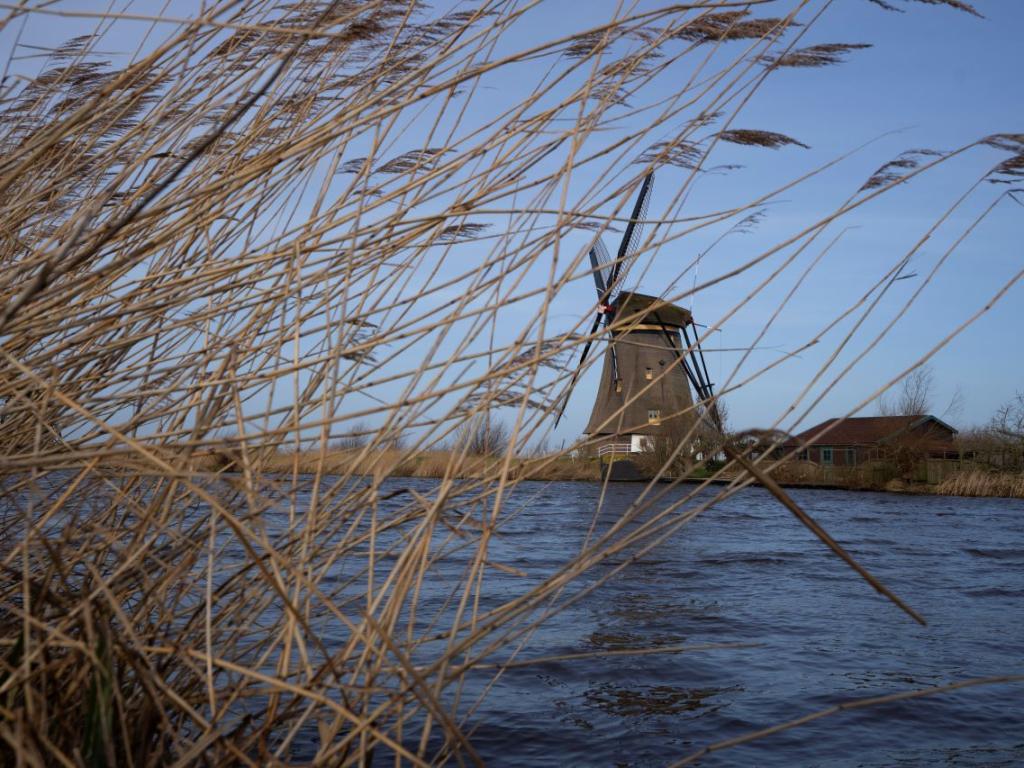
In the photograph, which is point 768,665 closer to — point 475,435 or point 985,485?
point 475,435

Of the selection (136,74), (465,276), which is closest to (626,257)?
(465,276)

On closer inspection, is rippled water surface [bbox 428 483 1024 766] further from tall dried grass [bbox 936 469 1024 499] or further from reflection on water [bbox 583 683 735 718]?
tall dried grass [bbox 936 469 1024 499]

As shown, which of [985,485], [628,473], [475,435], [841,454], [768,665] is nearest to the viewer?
[475,435]

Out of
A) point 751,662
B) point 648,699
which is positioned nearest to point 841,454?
point 751,662

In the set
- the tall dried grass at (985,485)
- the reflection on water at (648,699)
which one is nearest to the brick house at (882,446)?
the tall dried grass at (985,485)

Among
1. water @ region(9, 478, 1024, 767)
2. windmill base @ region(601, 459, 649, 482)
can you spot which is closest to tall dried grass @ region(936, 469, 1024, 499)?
windmill base @ region(601, 459, 649, 482)

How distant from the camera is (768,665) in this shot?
4816mm

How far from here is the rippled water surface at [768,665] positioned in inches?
138

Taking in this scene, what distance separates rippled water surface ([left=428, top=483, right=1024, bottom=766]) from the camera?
351 cm

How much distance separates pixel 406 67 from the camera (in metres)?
2.01

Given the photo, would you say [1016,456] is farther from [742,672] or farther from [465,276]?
[465,276]

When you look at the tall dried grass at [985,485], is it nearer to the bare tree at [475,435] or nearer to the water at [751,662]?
the water at [751,662]

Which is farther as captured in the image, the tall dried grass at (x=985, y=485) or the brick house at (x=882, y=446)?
the brick house at (x=882, y=446)

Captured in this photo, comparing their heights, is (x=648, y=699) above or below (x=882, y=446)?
below
